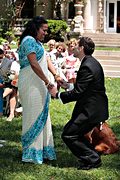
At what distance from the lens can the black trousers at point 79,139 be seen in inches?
255

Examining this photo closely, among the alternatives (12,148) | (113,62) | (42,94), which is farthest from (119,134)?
(113,62)

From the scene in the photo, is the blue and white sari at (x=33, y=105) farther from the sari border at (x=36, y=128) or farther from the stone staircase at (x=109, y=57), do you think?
the stone staircase at (x=109, y=57)

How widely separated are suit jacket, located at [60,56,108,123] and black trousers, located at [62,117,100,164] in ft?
0.24

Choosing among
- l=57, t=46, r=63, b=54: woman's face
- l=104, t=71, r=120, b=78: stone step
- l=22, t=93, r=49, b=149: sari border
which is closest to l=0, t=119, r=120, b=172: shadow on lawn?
l=22, t=93, r=49, b=149: sari border

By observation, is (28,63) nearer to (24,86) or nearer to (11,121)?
(24,86)

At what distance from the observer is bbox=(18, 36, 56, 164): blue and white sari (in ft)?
22.1

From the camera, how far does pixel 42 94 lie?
22.3 ft

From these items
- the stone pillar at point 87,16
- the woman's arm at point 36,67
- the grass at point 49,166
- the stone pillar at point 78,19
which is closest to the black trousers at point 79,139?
the grass at point 49,166

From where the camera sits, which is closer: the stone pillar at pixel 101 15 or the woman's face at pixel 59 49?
the woman's face at pixel 59 49

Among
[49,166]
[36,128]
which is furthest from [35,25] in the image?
[49,166]

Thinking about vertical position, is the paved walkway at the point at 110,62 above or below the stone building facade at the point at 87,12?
below

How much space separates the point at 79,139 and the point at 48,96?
0.73 m

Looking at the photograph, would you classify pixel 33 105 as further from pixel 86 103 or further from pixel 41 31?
pixel 41 31

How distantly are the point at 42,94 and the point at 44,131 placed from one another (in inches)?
19.4
